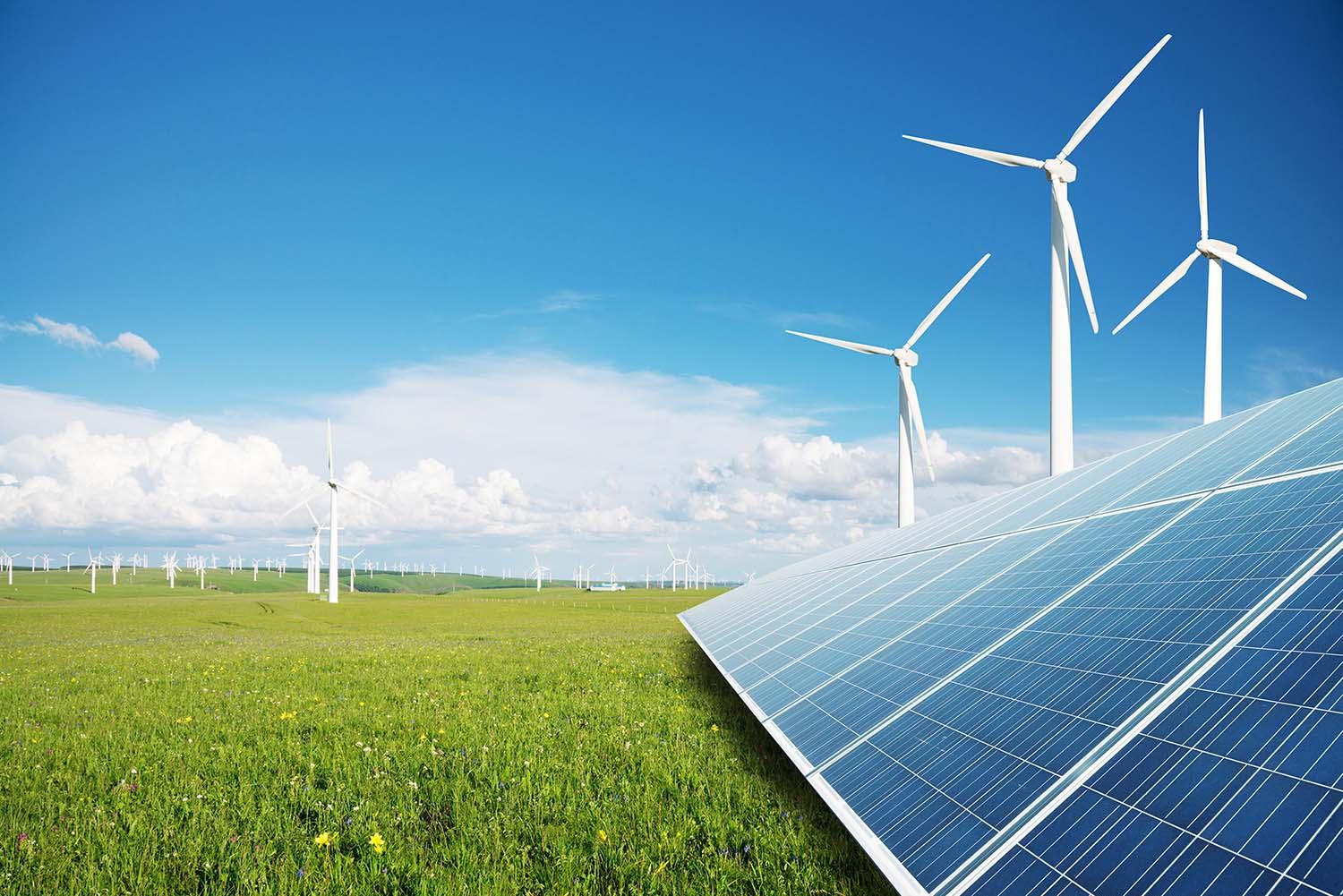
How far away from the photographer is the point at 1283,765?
3764 mm

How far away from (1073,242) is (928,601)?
3004cm

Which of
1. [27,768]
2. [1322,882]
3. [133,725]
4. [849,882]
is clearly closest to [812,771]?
[849,882]

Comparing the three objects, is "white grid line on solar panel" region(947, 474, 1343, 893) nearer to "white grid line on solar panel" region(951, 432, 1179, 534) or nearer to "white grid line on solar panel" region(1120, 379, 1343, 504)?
"white grid line on solar panel" region(1120, 379, 1343, 504)

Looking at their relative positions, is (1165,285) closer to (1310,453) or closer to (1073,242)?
(1073,242)

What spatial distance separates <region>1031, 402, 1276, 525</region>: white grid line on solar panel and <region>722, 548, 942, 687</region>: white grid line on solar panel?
270 cm

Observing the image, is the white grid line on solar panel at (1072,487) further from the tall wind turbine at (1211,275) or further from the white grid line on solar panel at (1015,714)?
the tall wind turbine at (1211,275)

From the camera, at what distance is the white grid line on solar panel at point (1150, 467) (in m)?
12.5

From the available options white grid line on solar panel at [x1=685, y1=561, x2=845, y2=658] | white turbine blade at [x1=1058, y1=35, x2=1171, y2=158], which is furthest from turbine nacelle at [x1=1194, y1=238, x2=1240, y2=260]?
white grid line on solar panel at [x1=685, y1=561, x2=845, y2=658]

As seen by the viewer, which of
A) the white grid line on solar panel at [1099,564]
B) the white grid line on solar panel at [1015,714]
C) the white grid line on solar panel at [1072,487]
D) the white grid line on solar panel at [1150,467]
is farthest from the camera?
the white grid line on solar panel at [1072,487]

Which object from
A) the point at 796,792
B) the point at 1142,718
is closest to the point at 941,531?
the point at 796,792

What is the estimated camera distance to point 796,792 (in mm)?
8805

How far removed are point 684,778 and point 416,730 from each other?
16.6ft

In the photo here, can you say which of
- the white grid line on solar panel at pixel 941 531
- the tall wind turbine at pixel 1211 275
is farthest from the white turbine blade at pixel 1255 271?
the white grid line on solar panel at pixel 941 531

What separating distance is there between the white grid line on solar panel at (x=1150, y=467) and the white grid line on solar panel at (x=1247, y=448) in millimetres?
245
